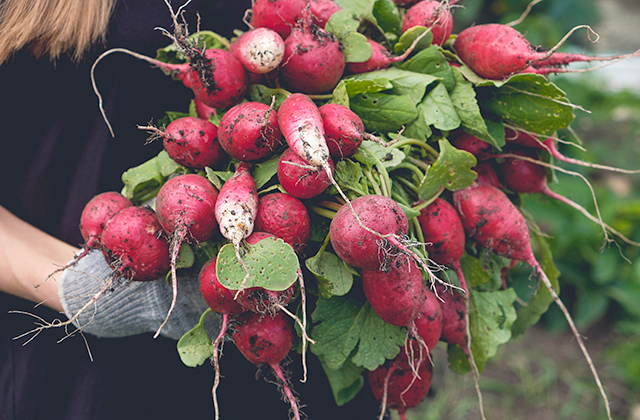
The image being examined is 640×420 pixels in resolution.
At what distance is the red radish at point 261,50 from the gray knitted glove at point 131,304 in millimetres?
442

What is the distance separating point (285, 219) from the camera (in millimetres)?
713

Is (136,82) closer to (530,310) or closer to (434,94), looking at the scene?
(434,94)

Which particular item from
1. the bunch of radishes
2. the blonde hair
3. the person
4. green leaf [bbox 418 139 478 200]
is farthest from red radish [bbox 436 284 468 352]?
the blonde hair

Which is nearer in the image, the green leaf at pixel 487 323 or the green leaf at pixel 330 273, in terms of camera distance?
the green leaf at pixel 330 273

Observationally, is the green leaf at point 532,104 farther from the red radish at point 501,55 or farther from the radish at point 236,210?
the radish at point 236,210

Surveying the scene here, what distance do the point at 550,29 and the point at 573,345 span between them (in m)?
2.07

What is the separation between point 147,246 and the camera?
0.76 metres

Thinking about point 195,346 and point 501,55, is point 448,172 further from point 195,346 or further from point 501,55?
point 195,346

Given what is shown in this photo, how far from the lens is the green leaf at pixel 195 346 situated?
748mm

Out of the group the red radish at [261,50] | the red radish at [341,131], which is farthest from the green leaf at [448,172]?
the red radish at [261,50]

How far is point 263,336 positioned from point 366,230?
288 mm

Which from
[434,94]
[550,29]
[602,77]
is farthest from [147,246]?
[602,77]

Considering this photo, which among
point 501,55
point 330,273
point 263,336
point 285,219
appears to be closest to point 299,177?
point 285,219

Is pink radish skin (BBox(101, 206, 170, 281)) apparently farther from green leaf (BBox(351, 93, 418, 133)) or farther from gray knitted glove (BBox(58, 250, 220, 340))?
green leaf (BBox(351, 93, 418, 133))
